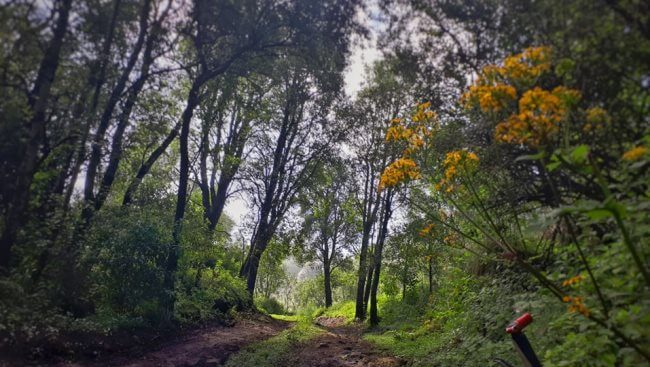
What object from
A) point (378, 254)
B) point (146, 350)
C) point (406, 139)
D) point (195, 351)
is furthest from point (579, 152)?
point (378, 254)

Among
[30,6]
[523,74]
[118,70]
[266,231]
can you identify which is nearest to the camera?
[523,74]

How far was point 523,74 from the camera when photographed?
126 inches

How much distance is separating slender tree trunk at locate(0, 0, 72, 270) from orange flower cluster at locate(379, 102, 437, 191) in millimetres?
A: 5747

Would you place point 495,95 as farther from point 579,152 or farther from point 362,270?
point 362,270

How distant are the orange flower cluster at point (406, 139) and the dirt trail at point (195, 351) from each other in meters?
5.61

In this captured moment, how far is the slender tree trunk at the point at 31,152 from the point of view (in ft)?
21.3

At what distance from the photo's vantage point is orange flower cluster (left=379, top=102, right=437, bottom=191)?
4207 mm

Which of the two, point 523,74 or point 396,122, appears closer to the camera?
point 523,74

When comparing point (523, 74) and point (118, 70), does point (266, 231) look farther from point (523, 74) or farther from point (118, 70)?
point (523, 74)

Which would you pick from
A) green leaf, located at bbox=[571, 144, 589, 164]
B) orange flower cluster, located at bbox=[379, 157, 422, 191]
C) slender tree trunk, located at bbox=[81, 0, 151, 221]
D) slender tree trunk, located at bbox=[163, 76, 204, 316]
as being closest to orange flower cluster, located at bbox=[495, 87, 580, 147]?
green leaf, located at bbox=[571, 144, 589, 164]

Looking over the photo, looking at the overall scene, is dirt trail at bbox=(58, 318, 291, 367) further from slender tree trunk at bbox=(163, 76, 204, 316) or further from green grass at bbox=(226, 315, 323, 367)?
slender tree trunk at bbox=(163, 76, 204, 316)

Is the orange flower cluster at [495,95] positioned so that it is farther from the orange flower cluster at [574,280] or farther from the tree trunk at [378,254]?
the tree trunk at [378,254]

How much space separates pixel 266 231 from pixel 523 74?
1652cm

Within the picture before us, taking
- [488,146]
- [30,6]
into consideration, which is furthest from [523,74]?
[30,6]
